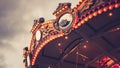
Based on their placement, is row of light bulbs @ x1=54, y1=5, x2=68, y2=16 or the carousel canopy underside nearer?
the carousel canopy underside

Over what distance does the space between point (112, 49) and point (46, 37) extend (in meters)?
5.08

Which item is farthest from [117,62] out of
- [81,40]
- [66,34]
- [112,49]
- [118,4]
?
[118,4]

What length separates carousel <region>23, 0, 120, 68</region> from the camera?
2242cm

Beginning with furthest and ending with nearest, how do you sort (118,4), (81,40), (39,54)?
(39,54) → (81,40) → (118,4)

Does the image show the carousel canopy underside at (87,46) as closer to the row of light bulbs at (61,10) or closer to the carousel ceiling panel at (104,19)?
the carousel ceiling panel at (104,19)

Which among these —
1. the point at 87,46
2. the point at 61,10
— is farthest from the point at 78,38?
the point at 61,10

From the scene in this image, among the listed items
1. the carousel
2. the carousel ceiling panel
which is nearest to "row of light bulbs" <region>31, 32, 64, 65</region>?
the carousel

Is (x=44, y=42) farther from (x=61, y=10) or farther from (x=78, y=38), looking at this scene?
(x=61, y=10)

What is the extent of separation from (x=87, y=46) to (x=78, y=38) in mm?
→ 1275

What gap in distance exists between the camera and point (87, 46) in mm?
25641

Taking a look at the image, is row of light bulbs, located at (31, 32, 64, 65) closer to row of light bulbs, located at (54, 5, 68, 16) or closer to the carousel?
the carousel

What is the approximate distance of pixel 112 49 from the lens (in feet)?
84.9

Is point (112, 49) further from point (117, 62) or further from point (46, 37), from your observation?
point (46, 37)

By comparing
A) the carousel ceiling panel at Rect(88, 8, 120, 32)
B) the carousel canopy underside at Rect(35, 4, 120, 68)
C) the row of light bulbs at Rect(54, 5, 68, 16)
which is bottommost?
the carousel canopy underside at Rect(35, 4, 120, 68)
